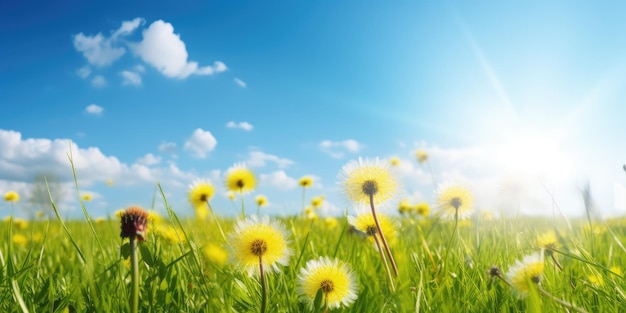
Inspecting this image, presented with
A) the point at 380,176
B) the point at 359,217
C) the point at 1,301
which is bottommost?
the point at 1,301

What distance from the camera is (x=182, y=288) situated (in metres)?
1.57

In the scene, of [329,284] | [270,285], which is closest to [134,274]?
[329,284]

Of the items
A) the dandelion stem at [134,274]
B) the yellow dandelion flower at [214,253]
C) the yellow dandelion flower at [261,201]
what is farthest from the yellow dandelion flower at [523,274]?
the yellow dandelion flower at [261,201]

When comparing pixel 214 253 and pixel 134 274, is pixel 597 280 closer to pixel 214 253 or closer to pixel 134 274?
pixel 214 253

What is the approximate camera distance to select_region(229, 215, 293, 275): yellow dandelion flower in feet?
4.01

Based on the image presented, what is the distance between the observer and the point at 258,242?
4.01 ft

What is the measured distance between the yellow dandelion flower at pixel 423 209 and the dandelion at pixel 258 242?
4351 millimetres

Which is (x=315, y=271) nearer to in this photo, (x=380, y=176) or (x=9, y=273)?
(x=380, y=176)

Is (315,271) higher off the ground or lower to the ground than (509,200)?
lower

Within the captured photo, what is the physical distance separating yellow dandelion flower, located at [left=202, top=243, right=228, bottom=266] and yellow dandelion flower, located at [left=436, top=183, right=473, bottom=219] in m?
0.91

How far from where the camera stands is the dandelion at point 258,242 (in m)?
1.22

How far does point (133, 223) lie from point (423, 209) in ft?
15.8

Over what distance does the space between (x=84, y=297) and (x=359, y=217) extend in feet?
2.91

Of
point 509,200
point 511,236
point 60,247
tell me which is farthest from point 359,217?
point 60,247
